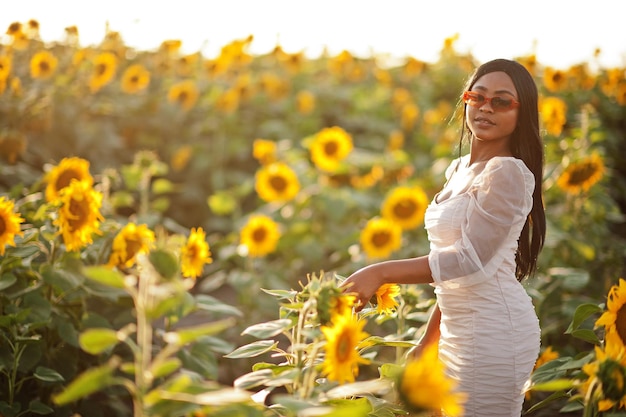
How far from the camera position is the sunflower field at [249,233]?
1.43m

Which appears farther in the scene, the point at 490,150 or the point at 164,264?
the point at 490,150

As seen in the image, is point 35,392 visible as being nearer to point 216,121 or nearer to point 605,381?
point 605,381

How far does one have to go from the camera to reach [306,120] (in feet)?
20.7

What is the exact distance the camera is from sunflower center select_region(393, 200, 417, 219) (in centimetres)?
394

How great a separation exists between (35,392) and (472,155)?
1565 millimetres

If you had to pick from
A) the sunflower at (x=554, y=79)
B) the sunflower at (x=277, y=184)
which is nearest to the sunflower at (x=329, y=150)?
the sunflower at (x=277, y=184)

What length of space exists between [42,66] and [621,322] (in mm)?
4108

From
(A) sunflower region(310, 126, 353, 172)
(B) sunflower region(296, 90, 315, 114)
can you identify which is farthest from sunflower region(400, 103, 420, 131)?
(A) sunflower region(310, 126, 353, 172)

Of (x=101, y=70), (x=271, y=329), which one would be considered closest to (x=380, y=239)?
(x=271, y=329)

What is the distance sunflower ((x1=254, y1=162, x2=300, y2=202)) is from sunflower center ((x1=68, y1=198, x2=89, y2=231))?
80.4 inches

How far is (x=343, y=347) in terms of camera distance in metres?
1.43

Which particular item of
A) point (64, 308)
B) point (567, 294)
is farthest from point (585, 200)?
point (64, 308)

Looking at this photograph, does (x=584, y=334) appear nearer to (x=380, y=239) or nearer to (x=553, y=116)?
(x=380, y=239)

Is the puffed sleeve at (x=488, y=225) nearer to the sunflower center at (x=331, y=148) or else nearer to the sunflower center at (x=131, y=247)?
the sunflower center at (x=131, y=247)
